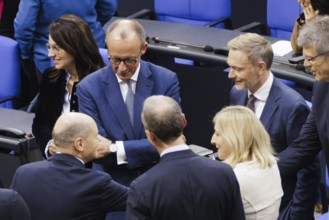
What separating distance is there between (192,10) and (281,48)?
1682 millimetres

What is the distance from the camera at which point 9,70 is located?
259 inches

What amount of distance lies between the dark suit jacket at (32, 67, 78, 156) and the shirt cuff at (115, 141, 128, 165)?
0.76m

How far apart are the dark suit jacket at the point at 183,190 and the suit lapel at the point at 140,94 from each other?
2.87ft

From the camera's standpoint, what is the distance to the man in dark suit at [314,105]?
416 centimetres

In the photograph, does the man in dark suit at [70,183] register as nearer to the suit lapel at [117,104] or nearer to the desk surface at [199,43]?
the suit lapel at [117,104]

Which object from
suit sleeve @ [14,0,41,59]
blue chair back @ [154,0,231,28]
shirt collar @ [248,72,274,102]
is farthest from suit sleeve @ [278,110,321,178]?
blue chair back @ [154,0,231,28]

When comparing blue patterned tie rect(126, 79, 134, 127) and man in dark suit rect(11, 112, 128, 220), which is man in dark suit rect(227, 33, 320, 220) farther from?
man in dark suit rect(11, 112, 128, 220)

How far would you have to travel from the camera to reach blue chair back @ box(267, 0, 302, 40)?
709 cm

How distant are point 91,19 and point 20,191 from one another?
267cm

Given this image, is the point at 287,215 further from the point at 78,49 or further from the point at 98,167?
the point at 78,49

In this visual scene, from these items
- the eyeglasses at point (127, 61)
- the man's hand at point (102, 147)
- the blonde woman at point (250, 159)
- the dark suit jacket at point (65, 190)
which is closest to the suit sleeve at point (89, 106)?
the man's hand at point (102, 147)

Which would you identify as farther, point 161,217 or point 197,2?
point 197,2

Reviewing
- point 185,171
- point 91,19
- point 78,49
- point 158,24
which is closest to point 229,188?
point 185,171

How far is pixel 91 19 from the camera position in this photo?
6.44m
